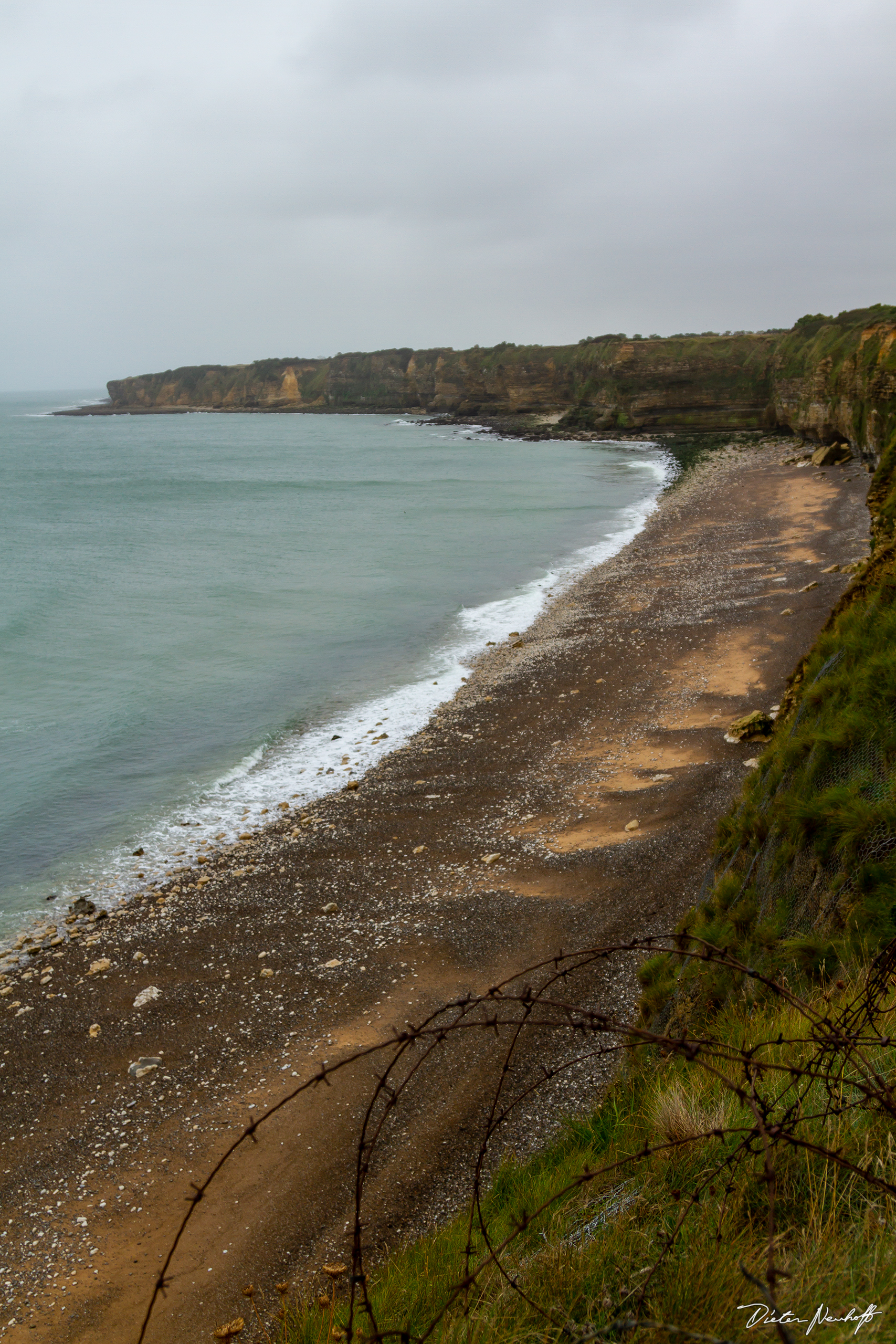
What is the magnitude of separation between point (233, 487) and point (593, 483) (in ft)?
95.7

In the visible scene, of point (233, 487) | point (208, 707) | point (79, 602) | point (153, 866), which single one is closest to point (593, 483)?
point (233, 487)

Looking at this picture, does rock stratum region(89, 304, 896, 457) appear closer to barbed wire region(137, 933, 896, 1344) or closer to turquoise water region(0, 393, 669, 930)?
turquoise water region(0, 393, 669, 930)

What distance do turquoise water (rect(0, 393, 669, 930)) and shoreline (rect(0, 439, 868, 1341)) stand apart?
6.58ft

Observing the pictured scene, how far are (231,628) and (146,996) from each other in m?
18.1

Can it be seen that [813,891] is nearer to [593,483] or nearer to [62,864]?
[62,864]

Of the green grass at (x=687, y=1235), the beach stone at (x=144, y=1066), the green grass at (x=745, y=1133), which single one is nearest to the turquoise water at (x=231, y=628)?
the beach stone at (x=144, y=1066)

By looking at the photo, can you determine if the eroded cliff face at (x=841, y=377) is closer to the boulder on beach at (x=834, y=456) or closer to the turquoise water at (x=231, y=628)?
the boulder on beach at (x=834, y=456)

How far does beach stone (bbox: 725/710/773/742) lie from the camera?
13195 mm

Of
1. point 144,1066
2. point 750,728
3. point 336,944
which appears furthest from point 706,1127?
point 750,728

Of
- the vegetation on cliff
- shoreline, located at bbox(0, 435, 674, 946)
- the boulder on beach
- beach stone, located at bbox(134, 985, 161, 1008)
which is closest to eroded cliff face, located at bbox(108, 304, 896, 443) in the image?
the boulder on beach

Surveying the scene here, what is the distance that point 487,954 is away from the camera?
886 cm

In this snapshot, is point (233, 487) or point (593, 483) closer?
point (593, 483)

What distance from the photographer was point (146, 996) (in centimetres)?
886

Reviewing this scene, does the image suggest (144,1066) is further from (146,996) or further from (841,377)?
(841,377)
